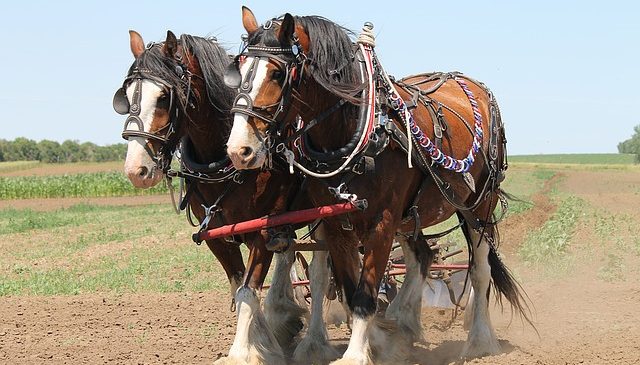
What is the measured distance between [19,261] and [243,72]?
1056 centimetres

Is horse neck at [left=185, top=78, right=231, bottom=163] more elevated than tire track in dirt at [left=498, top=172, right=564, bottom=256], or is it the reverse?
horse neck at [left=185, top=78, right=231, bottom=163]

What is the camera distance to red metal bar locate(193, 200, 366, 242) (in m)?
5.36

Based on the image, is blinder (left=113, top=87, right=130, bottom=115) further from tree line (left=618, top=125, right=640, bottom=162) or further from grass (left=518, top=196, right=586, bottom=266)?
tree line (left=618, top=125, right=640, bottom=162)

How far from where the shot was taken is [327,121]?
5484 millimetres

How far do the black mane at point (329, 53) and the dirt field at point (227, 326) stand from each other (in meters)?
2.26

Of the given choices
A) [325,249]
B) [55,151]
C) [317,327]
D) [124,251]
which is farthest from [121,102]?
[55,151]

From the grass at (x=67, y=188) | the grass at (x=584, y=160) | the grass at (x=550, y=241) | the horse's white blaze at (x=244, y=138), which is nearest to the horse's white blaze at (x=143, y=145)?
the horse's white blaze at (x=244, y=138)

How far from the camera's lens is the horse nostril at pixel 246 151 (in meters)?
4.91

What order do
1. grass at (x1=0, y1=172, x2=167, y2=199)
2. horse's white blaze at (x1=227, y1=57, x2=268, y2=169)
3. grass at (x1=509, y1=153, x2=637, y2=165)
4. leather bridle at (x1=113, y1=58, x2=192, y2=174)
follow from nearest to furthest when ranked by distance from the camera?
horse's white blaze at (x1=227, y1=57, x2=268, y2=169)
leather bridle at (x1=113, y1=58, x2=192, y2=174)
grass at (x1=0, y1=172, x2=167, y2=199)
grass at (x1=509, y1=153, x2=637, y2=165)

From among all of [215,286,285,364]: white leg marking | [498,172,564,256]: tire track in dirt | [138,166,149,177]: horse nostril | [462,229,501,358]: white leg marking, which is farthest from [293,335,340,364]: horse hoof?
[498,172,564,256]: tire track in dirt

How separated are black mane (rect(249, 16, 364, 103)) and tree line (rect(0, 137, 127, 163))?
80.4 meters

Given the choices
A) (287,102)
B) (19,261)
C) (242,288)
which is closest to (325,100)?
(287,102)

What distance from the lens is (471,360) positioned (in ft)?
21.8

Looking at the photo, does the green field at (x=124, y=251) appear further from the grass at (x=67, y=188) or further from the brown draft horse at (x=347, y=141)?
the grass at (x=67, y=188)
